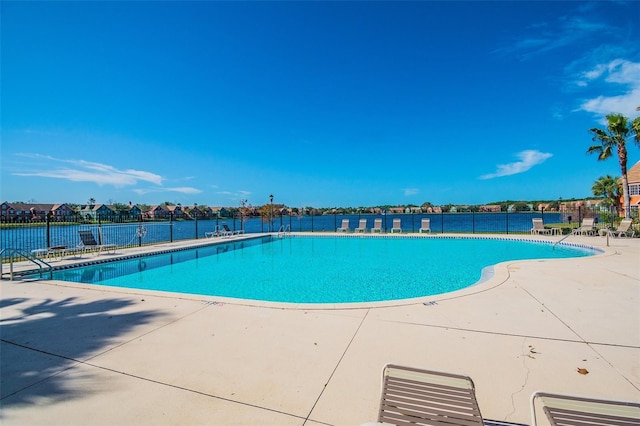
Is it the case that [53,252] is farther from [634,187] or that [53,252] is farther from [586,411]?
[634,187]

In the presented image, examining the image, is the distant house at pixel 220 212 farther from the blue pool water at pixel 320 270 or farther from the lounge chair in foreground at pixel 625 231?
the lounge chair in foreground at pixel 625 231

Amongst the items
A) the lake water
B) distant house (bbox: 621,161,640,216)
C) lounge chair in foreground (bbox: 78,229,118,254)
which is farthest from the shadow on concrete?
distant house (bbox: 621,161,640,216)

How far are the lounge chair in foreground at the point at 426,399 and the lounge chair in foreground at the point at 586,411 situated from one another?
0.32 m

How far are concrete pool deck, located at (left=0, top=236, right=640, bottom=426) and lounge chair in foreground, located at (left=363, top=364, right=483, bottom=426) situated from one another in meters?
0.34

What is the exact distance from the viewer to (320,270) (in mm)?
9195

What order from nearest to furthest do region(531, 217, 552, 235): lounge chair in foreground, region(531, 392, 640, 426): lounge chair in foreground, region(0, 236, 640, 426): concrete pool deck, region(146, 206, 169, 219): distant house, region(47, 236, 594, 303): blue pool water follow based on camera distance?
1. region(531, 392, 640, 426): lounge chair in foreground
2. region(0, 236, 640, 426): concrete pool deck
3. region(47, 236, 594, 303): blue pool water
4. region(531, 217, 552, 235): lounge chair in foreground
5. region(146, 206, 169, 219): distant house

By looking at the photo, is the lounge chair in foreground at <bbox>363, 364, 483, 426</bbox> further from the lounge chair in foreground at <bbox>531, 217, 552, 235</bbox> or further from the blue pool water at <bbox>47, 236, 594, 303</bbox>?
the lounge chair in foreground at <bbox>531, 217, 552, 235</bbox>

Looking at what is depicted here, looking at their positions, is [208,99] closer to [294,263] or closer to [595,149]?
[294,263]

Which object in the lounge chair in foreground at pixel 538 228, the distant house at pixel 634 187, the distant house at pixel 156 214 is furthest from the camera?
the distant house at pixel 634 187

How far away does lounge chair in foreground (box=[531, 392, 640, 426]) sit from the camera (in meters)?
1.42

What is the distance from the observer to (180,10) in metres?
8.90

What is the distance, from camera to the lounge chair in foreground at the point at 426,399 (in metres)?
1.53

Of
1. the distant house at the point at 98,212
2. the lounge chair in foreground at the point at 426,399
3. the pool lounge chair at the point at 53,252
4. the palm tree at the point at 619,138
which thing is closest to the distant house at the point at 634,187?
the palm tree at the point at 619,138

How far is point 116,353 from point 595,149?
23923 millimetres
